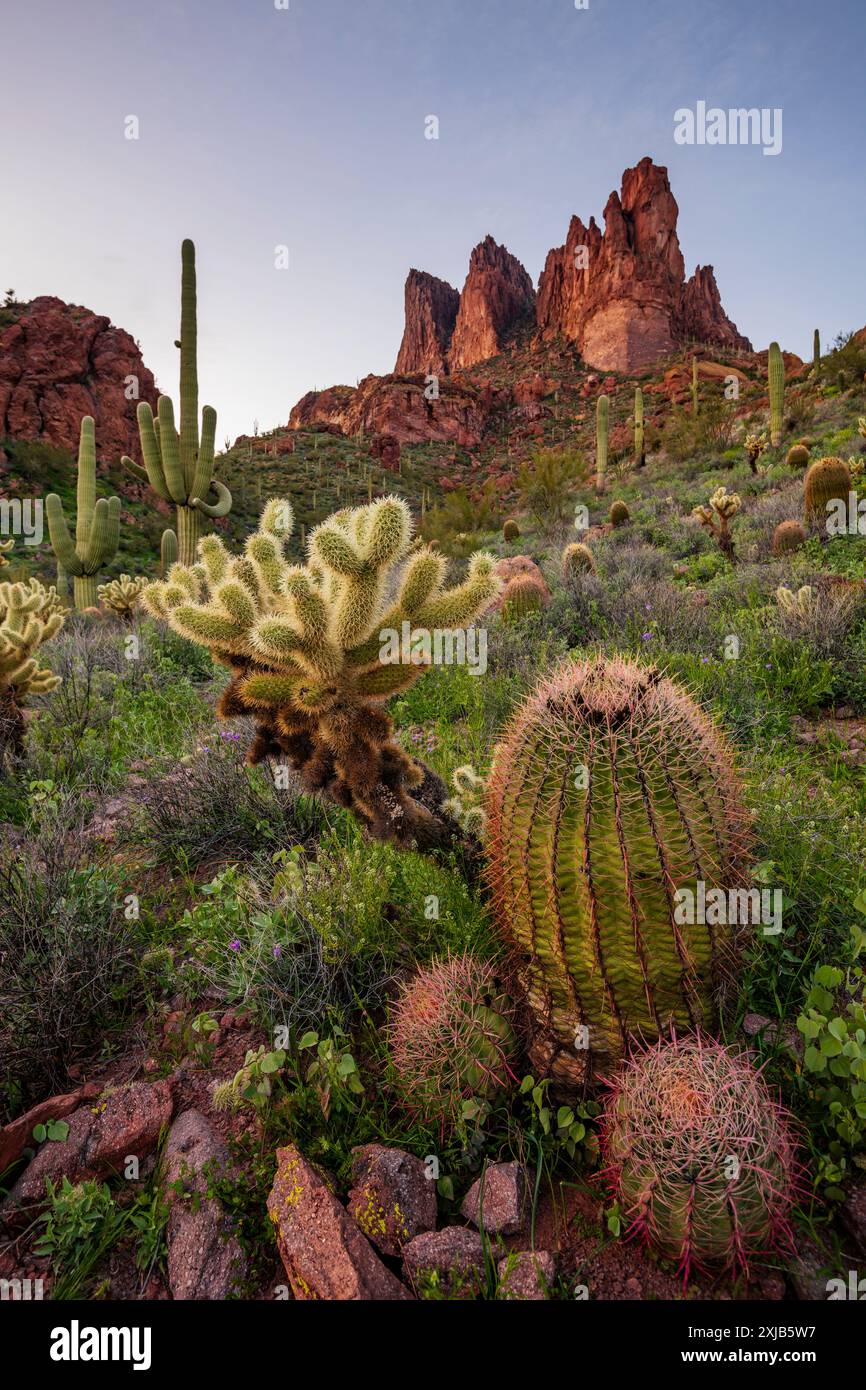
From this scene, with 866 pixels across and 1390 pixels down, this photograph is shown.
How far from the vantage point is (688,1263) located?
1.43 metres

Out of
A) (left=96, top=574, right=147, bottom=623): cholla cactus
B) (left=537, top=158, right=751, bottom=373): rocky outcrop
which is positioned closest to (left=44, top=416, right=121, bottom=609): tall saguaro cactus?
(left=96, top=574, right=147, bottom=623): cholla cactus

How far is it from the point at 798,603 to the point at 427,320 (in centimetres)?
12783

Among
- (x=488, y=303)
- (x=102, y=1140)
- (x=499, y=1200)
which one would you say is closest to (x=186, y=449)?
(x=102, y=1140)

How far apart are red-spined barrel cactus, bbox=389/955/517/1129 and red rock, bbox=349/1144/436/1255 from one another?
0.14m

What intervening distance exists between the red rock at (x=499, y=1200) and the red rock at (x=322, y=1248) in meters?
0.23

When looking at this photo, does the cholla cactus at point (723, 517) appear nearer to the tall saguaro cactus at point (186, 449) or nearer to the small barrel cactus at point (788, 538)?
the small barrel cactus at point (788, 538)

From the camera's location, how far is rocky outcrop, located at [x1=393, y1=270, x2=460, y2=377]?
4434 inches

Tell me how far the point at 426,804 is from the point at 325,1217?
5.08 ft

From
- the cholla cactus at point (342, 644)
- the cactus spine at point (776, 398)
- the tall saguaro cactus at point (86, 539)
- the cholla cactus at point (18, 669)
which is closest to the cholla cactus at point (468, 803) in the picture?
the cholla cactus at point (342, 644)

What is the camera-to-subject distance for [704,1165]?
140 centimetres

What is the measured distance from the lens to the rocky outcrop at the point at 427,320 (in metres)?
113

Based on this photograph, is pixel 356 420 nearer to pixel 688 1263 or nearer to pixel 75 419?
pixel 75 419

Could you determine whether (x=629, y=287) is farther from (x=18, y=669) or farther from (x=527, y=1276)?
(x=527, y=1276)

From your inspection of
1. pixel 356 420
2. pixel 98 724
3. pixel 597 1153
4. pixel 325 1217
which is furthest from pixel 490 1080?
pixel 356 420
